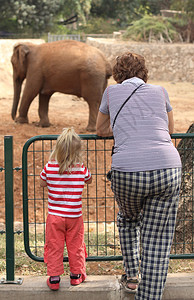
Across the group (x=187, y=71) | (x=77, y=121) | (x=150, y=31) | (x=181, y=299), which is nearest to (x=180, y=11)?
(x=150, y=31)

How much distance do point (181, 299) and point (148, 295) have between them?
54 cm

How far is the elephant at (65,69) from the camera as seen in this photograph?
1216cm

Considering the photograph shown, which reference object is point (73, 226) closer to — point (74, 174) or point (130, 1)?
point (74, 174)

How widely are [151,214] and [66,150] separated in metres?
0.76

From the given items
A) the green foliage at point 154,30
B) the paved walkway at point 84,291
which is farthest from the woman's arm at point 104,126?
the green foliage at point 154,30

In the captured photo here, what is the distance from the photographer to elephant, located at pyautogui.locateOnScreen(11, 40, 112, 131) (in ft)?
39.9

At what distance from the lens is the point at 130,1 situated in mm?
39812

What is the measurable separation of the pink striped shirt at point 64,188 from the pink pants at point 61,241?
60mm

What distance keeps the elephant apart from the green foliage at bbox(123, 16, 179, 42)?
15.2 meters

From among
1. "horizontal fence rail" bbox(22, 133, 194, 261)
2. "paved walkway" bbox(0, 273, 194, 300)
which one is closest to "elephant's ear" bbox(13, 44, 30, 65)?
"horizontal fence rail" bbox(22, 133, 194, 261)

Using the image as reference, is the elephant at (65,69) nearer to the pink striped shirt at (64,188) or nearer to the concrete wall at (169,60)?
the pink striped shirt at (64,188)

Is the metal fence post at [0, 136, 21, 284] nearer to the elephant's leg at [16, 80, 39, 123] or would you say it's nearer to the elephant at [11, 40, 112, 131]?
the elephant at [11, 40, 112, 131]

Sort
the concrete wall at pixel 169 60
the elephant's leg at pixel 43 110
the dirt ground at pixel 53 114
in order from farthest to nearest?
the concrete wall at pixel 169 60 → the elephant's leg at pixel 43 110 → the dirt ground at pixel 53 114

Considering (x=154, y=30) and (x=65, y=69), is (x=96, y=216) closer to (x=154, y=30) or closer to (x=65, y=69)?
(x=65, y=69)
